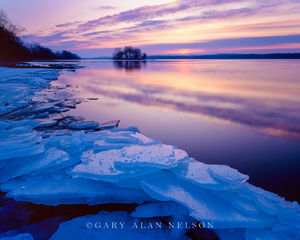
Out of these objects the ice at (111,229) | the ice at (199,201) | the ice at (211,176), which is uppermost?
the ice at (211,176)

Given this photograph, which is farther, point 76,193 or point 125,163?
point 125,163

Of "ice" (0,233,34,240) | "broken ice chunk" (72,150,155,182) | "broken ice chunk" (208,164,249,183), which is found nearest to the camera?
"ice" (0,233,34,240)

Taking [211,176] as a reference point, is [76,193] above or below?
below

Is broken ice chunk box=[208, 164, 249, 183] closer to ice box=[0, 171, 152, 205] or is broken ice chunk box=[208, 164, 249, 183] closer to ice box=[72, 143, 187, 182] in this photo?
ice box=[72, 143, 187, 182]

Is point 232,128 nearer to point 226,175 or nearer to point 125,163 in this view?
point 226,175

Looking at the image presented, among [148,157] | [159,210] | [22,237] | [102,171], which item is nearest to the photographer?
[22,237]

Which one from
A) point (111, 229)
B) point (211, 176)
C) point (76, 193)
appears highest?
point (211, 176)

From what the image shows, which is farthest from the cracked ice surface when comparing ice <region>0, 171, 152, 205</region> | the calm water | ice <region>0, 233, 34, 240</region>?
the calm water

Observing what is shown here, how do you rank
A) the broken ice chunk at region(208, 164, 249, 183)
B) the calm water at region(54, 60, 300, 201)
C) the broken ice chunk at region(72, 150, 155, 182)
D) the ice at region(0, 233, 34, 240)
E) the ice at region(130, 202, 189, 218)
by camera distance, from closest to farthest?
the ice at region(0, 233, 34, 240), the ice at region(130, 202, 189, 218), the broken ice chunk at region(208, 164, 249, 183), the broken ice chunk at region(72, 150, 155, 182), the calm water at region(54, 60, 300, 201)

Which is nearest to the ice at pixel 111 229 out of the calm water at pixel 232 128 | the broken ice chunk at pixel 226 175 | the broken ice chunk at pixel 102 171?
the broken ice chunk at pixel 102 171

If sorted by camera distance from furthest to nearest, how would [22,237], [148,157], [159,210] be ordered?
[148,157]
[159,210]
[22,237]

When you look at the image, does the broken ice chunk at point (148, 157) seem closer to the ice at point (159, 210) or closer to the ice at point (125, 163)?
the ice at point (125, 163)

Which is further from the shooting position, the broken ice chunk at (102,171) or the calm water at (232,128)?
the calm water at (232,128)

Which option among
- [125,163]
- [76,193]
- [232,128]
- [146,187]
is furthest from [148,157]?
[232,128]
